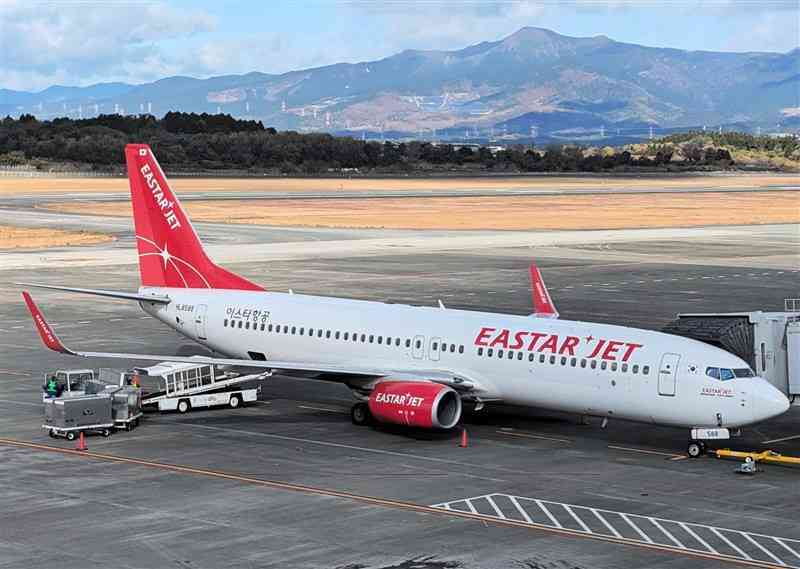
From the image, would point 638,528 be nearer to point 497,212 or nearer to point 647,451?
point 647,451

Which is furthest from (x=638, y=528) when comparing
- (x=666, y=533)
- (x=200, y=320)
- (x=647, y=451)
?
(x=200, y=320)

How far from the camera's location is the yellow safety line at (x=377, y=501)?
27.4m

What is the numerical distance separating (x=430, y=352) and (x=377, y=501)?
9.67 meters

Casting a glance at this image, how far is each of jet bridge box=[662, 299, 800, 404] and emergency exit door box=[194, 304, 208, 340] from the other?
16721 mm

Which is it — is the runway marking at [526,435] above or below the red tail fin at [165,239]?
below

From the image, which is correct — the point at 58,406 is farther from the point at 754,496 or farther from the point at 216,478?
the point at 754,496

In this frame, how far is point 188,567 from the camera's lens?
2628 centimetres

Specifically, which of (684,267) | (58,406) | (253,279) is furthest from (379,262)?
(58,406)

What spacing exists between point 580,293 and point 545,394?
1573 inches

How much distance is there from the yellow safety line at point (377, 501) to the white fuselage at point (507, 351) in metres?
7.82

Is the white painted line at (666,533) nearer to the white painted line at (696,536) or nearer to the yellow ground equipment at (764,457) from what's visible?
the white painted line at (696,536)

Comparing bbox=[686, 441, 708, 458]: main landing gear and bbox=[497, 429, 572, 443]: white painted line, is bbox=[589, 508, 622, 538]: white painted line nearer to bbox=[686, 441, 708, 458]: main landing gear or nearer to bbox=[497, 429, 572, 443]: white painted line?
bbox=[686, 441, 708, 458]: main landing gear

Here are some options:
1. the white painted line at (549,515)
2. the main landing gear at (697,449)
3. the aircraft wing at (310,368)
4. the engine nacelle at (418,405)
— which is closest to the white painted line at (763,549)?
the white painted line at (549,515)

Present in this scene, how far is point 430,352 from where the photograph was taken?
40.6 meters
